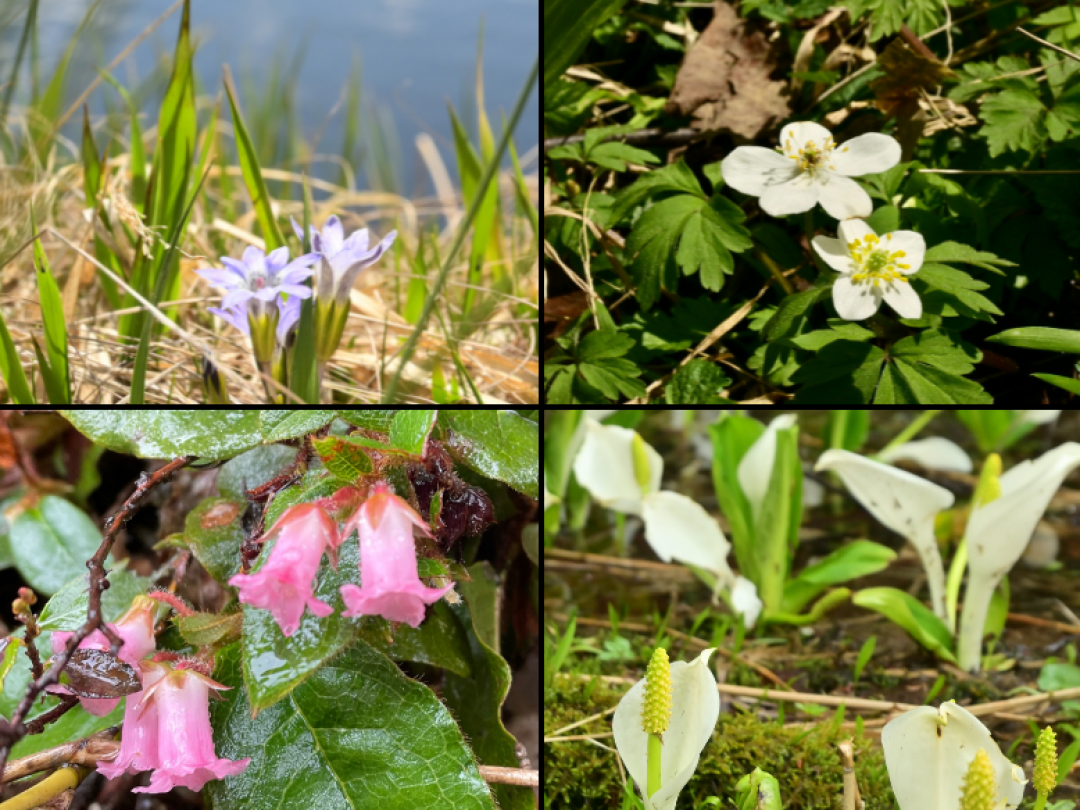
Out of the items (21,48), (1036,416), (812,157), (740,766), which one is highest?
(21,48)

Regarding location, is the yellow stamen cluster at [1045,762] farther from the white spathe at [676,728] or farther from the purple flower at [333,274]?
the purple flower at [333,274]

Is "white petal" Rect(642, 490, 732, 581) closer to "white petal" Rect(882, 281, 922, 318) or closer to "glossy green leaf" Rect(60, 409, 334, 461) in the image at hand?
"white petal" Rect(882, 281, 922, 318)

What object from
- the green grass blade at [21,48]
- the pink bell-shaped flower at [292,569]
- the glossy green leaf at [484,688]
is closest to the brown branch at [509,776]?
the glossy green leaf at [484,688]

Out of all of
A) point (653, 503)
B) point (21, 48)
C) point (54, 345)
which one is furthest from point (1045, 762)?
point (21, 48)

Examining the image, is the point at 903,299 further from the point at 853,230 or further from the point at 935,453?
the point at 935,453

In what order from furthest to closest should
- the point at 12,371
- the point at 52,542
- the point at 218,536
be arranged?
the point at 12,371 < the point at 52,542 < the point at 218,536

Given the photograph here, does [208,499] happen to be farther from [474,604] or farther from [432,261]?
[432,261]

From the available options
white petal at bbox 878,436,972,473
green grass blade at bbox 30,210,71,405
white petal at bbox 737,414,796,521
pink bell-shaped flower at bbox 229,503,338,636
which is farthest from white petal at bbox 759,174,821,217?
green grass blade at bbox 30,210,71,405
